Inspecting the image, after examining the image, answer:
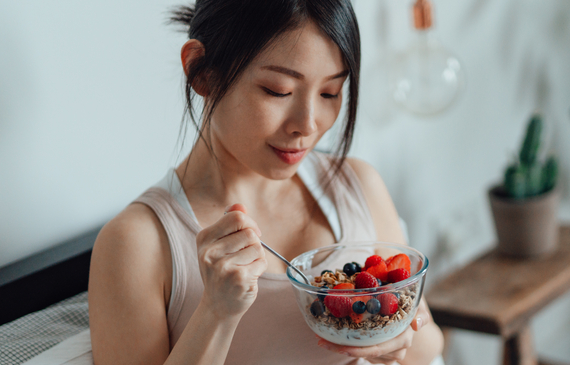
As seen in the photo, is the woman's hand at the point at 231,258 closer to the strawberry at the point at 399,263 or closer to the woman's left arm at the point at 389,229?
the strawberry at the point at 399,263

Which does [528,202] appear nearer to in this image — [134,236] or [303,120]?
[303,120]

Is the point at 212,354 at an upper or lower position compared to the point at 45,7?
lower

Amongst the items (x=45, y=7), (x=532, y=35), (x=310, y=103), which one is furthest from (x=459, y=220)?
(x=45, y=7)

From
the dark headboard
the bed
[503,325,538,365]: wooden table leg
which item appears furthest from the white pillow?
[503,325,538,365]: wooden table leg

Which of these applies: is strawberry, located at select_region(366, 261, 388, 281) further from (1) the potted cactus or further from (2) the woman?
(1) the potted cactus

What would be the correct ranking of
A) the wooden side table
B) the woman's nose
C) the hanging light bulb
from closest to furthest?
1. the woman's nose
2. the wooden side table
3. the hanging light bulb

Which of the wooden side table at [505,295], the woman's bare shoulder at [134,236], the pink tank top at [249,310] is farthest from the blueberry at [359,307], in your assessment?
the wooden side table at [505,295]

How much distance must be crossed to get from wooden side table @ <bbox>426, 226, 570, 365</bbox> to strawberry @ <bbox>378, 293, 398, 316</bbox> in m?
Answer: 0.96

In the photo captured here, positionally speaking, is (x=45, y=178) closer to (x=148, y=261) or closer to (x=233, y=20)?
(x=148, y=261)

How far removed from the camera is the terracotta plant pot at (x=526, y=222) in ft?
5.90

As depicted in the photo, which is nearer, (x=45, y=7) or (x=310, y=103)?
(x=310, y=103)

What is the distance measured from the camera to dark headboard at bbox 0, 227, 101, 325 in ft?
2.97

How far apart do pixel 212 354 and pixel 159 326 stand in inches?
5.1

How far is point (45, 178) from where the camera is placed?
1.02 m
